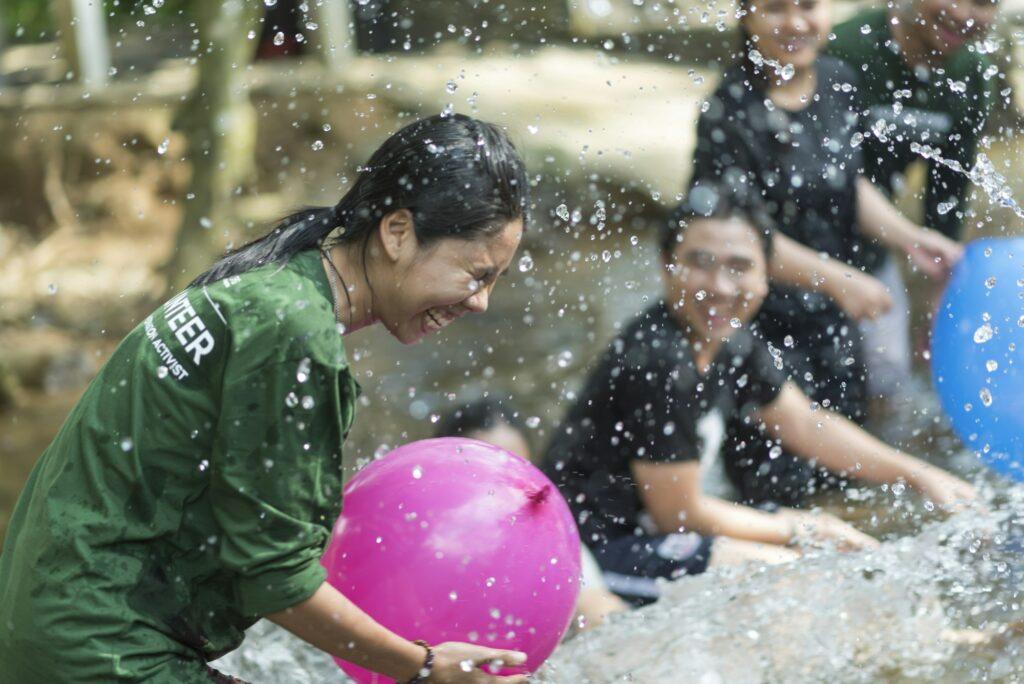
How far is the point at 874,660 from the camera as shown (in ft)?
11.3

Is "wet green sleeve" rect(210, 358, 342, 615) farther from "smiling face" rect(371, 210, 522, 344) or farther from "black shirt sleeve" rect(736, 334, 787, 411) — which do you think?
"black shirt sleeve" rect(736, 334, 787, 411)

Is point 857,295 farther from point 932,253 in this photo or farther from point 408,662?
point 408,662

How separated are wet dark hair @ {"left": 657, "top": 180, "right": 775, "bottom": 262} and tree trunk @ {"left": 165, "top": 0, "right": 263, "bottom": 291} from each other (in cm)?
292

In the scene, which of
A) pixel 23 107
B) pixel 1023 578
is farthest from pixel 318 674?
pixel 23 107

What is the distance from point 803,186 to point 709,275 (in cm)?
124

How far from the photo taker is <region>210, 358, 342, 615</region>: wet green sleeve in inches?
83.4

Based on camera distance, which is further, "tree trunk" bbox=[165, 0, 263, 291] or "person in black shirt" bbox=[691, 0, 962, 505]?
"tree trunk" bbox=[165, 0, 263, 291]

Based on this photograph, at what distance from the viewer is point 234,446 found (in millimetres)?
2127

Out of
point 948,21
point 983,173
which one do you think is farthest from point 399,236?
point 983,173

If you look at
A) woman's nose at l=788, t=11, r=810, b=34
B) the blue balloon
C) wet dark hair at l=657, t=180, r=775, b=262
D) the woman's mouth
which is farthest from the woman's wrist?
woman's nose at l=788, t=11, r=810, b=34

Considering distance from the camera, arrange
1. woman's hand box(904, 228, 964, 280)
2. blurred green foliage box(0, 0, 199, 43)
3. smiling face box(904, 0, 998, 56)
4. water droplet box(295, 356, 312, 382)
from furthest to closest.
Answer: blurred green foliage box(0, 0, 199, 43) → smiling face box(904, 0, 998, 56) → woman's hand box(904, 228, 964, 280) → water droplet box(295, 356, 312, 382)

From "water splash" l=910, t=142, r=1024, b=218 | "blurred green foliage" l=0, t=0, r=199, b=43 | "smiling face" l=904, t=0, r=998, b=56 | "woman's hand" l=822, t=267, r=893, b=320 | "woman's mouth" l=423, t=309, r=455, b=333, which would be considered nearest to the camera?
"woman's mouth" l=423, t=309, r=455, b=333

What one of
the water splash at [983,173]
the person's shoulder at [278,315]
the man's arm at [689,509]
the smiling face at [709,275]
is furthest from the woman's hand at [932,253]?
the person's shoulder at [278,315]

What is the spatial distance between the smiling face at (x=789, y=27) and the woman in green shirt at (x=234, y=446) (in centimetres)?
257
